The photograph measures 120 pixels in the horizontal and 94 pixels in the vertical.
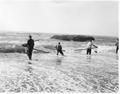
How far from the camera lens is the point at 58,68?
2.89m

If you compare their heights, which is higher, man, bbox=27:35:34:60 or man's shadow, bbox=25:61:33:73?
man, bbox=27:35:34:60

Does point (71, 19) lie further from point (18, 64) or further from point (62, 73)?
point (18, 64)

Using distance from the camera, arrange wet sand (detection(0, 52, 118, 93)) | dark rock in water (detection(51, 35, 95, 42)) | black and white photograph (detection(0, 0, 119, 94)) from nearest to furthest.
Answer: wet sand (detection(0, 52, 118, 93)) < black and white photograph (detection(0, 0, 119, 94)) < dark rock in water (detection(51, 35, 95, 42))

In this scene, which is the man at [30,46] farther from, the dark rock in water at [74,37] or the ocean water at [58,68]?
the dark rock in water at [74,37]

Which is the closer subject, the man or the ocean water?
the ocean water

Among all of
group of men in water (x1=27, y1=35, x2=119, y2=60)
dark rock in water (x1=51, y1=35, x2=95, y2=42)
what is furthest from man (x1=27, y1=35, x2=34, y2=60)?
dark rock in water (x1=51, y1=35, x2=95, y2=42)

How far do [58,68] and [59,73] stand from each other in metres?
0.08

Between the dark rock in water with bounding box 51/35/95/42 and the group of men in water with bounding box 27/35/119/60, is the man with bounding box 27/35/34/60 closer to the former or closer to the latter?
the group of men in water with bounding box 27/35/119/60

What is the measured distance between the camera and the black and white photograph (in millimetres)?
2811

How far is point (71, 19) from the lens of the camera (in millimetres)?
3008

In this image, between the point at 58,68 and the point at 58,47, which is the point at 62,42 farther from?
the point at 58,68

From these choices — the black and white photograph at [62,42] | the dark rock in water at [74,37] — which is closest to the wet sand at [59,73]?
the black and white photograph at [62,42]

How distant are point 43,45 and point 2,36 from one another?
1.87ft

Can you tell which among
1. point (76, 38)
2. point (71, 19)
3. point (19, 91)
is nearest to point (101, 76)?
point (76, 38)
